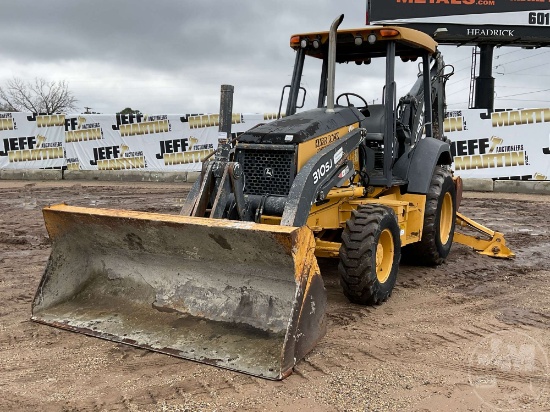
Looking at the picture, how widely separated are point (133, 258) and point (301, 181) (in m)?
1.53

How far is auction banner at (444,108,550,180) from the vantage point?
15742 millimetres

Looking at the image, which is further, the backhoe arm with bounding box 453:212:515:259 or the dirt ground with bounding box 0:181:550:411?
the backhoe arm with bounding box 453:212:515:259

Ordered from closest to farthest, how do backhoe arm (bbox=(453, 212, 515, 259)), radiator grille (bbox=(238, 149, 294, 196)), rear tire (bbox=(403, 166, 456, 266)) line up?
radiator grille (bbox=(238, 149, 294, 196)), rear tire (bbox=(403, 166, 456, 266)), backhoe arm (bbox=(453, 212, 515, 259))

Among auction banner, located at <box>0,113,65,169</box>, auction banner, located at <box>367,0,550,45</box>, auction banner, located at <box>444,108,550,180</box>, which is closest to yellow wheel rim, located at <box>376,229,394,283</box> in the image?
auction banner, located at <box>444,108,550,180</box>

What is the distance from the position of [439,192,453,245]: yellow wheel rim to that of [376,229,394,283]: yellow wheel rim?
183 cm

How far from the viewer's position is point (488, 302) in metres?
5.55

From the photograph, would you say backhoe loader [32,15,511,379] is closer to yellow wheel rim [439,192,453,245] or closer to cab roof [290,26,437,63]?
cab roof [290,26,437,63]

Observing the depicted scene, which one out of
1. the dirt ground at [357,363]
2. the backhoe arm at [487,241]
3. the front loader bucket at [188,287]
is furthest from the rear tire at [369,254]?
the backhoe arm at [487,241]

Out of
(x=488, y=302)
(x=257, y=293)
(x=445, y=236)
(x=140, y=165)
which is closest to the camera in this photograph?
(x=257, y=293)

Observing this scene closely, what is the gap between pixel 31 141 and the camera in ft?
58.4

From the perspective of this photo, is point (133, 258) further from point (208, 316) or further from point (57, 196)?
point (57, 196)

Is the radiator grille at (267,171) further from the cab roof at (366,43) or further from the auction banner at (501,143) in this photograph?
the auction banner at (501,143)

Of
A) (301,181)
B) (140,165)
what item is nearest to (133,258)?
(301,181)

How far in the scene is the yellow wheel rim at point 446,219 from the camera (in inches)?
274
